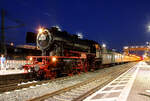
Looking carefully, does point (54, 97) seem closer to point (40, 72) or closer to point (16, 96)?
point (16, 96)

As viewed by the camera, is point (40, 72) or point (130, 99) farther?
point (40, 72)

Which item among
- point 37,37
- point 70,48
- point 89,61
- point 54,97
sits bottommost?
point 54,97

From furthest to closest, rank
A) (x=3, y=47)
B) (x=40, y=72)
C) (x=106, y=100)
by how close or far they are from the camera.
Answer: (x=3, y=47) < (x=40, y=72) < (x=106, y=100)

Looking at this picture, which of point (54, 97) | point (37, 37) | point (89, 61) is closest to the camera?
point (54, 97)

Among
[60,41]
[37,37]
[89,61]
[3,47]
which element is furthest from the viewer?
[3,47]

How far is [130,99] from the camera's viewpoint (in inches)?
197

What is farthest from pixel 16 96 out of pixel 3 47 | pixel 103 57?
pixel 103 57

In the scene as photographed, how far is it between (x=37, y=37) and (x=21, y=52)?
606 inches

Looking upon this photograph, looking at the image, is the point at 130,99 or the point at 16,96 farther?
the point at 16,96

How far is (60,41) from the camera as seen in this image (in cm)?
999

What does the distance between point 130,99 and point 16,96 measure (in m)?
4.35

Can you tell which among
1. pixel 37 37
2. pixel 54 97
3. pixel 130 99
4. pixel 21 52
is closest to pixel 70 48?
pixel 37 37

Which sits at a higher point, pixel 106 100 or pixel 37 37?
pixel 37 37

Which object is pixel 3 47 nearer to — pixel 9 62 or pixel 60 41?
pixel 9 62
